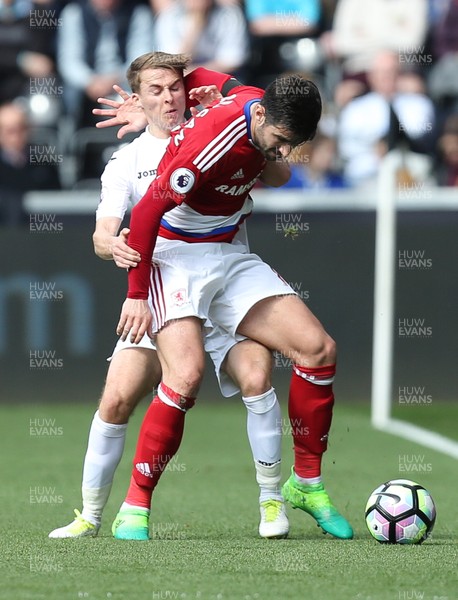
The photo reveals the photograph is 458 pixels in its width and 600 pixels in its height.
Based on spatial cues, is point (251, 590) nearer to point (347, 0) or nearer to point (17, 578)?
point (17, 578)

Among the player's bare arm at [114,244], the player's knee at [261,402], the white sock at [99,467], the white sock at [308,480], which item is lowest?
the white sock at [308,480]

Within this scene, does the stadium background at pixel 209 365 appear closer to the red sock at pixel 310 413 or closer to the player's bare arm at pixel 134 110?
the red sock at pixel 310 413

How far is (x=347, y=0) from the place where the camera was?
12633 mm

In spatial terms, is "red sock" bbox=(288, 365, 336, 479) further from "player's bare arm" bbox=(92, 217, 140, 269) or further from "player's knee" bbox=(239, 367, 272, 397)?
"player's bare arm" bbox=(92, 217, 140, 269)

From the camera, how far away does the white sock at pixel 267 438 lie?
18.6 ft

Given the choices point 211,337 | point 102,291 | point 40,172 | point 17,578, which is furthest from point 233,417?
point 17,578

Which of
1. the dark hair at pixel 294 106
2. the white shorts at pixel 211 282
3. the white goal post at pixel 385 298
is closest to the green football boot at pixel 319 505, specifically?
the white shorts at pixel 211 282

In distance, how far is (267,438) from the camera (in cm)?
571

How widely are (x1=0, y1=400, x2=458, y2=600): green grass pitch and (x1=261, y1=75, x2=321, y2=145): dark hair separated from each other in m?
1.64

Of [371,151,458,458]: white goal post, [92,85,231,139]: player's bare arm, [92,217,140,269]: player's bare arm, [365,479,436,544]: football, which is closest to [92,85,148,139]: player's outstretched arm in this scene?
[92,85,231,139]: player's bare arm

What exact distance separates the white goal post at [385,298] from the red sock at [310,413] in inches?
163

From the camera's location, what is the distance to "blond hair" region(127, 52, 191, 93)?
572 centimetres

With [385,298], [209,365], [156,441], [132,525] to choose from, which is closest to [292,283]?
[385,298]

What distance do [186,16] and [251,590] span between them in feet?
28.6
